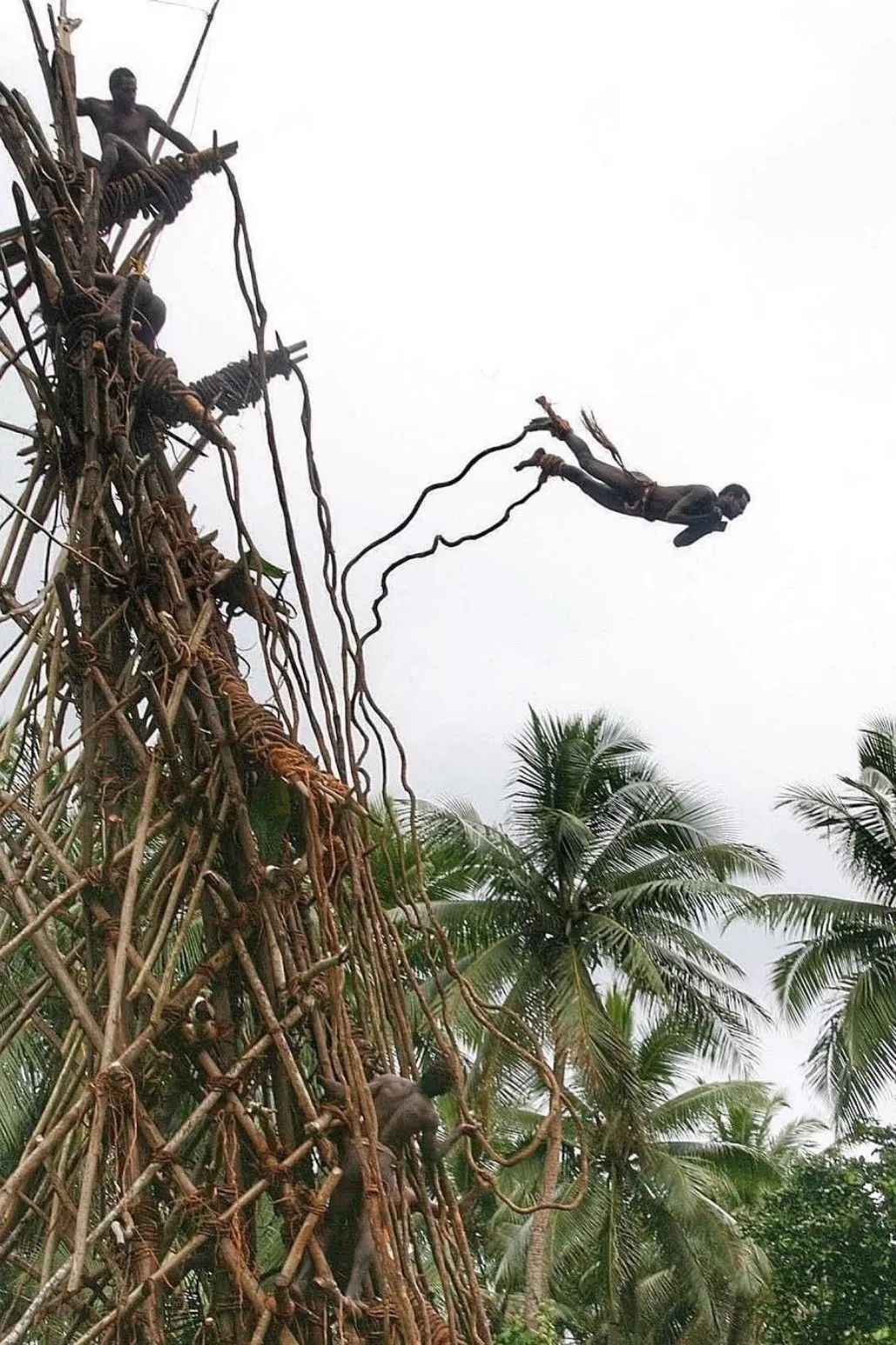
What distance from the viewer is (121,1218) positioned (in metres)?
3.32

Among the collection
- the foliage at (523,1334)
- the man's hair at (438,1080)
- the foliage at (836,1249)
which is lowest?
the man's hair at (438,1080)

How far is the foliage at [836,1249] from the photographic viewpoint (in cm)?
1248

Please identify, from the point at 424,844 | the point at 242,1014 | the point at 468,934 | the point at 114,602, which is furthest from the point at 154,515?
the point at 468,934

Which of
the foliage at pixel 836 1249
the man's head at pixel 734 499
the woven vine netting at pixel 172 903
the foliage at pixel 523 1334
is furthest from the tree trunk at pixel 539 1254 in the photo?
the man's head at pixel 734 499

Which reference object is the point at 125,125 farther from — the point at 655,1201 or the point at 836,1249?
the point at 655,1201

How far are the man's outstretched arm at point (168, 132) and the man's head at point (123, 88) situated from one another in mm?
72

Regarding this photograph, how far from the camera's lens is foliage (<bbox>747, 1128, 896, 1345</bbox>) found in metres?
12.5

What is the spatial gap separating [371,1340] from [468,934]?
1107 cm

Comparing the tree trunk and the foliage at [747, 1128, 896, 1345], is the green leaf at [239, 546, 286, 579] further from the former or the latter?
the foliage at [747, 1128, 896, 1345]

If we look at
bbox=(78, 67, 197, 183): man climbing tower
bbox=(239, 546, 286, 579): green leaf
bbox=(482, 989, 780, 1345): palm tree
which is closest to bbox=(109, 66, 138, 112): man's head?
bbox=(78, 67, 197, 183): man climbing tower

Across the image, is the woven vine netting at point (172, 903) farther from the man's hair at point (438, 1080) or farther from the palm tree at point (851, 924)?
the palm tree at point (851, 924)

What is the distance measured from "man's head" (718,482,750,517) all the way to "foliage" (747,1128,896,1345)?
33.2 ft

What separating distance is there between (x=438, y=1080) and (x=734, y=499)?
1616 mm

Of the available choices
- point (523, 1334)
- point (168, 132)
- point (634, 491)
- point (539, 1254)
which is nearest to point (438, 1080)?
point (634, 491)
